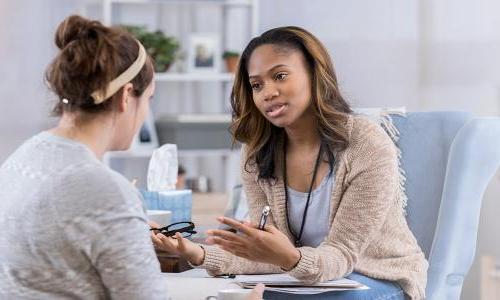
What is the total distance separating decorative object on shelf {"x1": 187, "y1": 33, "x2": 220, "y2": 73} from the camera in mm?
4781

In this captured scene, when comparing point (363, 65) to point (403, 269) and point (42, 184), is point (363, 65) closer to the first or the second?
point (403, 269)

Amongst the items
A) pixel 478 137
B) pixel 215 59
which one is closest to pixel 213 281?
pixel 478 137

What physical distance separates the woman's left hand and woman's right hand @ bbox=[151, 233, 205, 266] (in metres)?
0.14

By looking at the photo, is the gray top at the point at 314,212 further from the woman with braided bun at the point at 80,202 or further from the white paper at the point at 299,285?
the woman with braided bun at the point at 80,202

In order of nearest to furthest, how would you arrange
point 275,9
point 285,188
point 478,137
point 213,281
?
point 213,281 < point 285,188 < point 478,137 < point 275,9

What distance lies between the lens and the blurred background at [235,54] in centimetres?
305

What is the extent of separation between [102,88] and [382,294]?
2.72 ft

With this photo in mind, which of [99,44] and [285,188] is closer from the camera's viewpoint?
[99,44]

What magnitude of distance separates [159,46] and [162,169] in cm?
230

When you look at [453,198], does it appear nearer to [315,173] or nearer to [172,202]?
Answer: [315,173]

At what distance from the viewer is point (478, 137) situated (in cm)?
215

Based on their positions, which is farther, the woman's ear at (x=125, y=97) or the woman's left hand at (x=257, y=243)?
the woman's left hand at (x=257, y=243)

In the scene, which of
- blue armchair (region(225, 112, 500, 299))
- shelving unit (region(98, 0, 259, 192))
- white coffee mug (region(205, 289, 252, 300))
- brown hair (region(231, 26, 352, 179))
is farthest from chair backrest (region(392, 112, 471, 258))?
shelving unit (region(98, 0, 259, 192))

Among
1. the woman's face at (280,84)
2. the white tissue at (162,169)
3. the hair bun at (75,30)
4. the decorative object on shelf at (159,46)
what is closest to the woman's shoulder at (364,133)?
the woman's face at (280,84)
